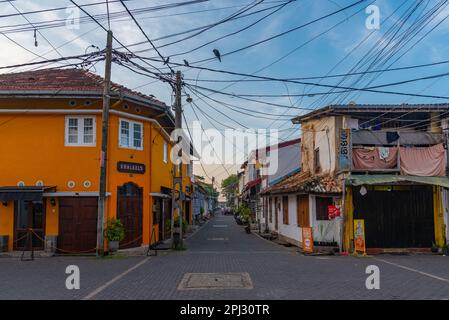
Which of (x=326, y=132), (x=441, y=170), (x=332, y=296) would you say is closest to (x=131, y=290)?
(x=332, y=296)

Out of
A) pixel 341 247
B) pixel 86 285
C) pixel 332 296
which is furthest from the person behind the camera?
pixel 341 247

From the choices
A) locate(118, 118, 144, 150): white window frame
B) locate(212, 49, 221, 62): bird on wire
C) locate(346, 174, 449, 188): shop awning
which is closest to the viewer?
locate(212, 49, 221, 62): bird on wire

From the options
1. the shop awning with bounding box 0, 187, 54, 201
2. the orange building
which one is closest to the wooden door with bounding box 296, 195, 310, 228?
the orange building

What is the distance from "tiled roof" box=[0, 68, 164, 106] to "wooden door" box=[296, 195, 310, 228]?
25.5 feet

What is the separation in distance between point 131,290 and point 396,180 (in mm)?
10977

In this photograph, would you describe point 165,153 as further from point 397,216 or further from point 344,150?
point 397,216

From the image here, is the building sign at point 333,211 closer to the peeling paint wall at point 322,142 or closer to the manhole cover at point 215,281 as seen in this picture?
the peeling paint wall at point 322,142

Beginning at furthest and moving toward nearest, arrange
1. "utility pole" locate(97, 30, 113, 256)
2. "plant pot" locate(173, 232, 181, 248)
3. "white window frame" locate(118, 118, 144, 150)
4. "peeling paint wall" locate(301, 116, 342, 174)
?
"plant pot" locate(173, 232, 181, 248), "peeling paint wall" locate(301, 116, 342, 174), "white window frame" locate(118, 118, 144, 150), "utility pole" locate(97, 30, 113, 256)

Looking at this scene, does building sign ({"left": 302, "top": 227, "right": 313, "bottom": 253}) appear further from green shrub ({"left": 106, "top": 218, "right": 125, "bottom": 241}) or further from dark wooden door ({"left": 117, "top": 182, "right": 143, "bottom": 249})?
green shrub ({"left": 106, "top": 218, "right": 125, "bottom": 241})

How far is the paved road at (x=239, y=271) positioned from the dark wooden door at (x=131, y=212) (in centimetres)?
195

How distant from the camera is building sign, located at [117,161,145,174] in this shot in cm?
1637

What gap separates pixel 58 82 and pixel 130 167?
4.87 m

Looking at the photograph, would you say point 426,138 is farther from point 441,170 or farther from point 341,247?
point 341,247

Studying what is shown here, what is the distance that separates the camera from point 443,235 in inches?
635
